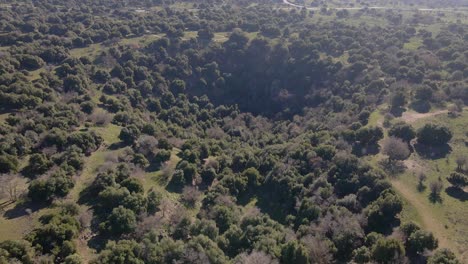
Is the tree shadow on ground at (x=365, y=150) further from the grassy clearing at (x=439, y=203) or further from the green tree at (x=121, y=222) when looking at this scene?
the green tree at (x=121, y=222)

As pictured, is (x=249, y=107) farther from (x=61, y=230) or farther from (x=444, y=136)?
(x=61, y=230)

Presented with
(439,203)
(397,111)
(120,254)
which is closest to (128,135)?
(120,254)

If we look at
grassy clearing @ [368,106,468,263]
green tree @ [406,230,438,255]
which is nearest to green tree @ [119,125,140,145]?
grassy clearing @ [368,106,468,263]

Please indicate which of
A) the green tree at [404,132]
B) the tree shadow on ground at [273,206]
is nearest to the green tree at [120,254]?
the tree shadow on ground at [273,206]

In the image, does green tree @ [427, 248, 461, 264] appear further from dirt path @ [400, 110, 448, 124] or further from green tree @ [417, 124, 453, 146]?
dirt path @ [400, 110, 448, 124]

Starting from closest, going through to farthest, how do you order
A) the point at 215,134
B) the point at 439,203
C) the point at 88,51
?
the point at 439,203 < the point at 215,134 < the point at 88,51

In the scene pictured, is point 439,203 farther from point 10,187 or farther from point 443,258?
point 10,187
